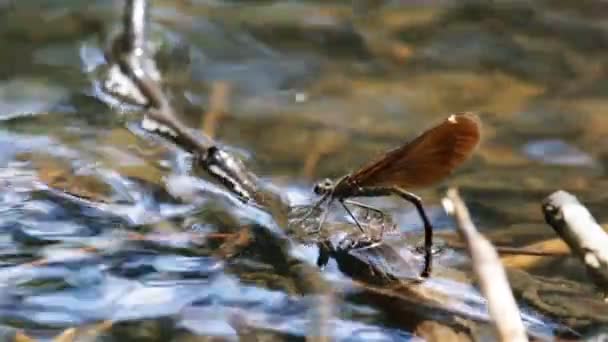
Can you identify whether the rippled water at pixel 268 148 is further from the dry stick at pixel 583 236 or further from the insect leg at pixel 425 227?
the dry stick at pixel 583 236

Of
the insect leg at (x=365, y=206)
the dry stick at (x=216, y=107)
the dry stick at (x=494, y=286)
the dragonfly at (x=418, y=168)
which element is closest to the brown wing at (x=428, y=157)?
the dragonfly at (x=418, y=168)

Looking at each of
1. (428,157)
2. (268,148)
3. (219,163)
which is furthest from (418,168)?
(268,148)

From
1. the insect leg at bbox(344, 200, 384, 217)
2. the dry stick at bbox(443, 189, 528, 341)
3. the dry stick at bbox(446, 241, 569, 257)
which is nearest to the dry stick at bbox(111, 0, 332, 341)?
the insect leg at bbox(344, 200, 384, 217)

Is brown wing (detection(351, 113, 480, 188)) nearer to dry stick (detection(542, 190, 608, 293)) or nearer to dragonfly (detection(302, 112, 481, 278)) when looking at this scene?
dragonfly (detection(302, 112, 481, 278))

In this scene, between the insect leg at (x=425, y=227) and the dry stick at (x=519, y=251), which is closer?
the insect leg at (x=425, y=227)

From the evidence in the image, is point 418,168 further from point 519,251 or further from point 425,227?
point 519,251

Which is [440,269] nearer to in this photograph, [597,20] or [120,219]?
[120,219]

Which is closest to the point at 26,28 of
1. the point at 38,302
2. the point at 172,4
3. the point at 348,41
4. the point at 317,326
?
the point at 172,4
